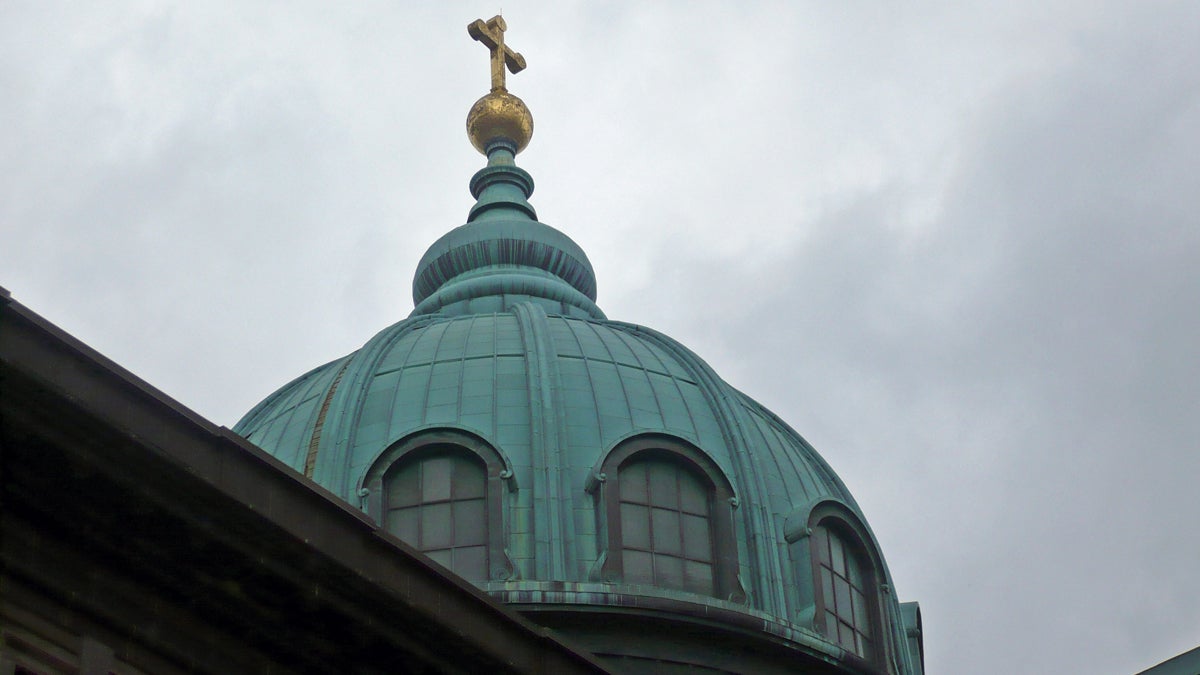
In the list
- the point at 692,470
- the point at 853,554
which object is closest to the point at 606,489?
the point at 692,470

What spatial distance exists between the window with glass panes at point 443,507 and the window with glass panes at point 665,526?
6.87 feet

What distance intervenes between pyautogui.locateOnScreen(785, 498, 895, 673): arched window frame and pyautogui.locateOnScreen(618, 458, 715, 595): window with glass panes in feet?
5.01

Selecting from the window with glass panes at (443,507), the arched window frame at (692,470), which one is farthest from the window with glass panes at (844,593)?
the window with glass panes at (443,507)

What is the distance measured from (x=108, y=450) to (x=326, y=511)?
1.86 metres

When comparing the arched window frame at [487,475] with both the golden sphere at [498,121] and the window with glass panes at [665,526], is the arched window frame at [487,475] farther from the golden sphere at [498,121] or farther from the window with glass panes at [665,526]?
the golden sphere at [498,121]

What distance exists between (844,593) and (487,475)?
19.7 ft

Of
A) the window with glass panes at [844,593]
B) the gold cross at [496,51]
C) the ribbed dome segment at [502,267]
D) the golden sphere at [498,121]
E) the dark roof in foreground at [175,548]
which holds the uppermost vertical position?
the gold cross at [496,51]

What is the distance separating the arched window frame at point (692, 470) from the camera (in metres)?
30.4

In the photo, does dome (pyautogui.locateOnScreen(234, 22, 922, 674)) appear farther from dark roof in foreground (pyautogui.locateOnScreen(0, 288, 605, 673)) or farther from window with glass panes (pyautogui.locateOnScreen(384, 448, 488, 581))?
dark roof in foreground (pyautogui.locateOnScreen(0, 288, 605, 673))

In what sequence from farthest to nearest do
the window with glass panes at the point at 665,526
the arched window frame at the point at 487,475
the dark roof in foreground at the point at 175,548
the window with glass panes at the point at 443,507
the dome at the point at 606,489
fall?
the window with glass panes at the point at 665,526 < the window with glass panes at the point at 443,507 < the arched window frame at the point at 487,475 < the dome at the point at 606,489 < the dark roof in foreground at the point at 175,548

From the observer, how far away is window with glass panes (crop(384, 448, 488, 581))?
1193 inches

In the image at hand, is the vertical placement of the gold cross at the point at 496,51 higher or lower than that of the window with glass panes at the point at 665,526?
higher

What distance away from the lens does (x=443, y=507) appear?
3084 centimetres

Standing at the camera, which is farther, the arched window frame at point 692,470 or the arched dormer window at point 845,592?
the arched dormer window at point 845,592
